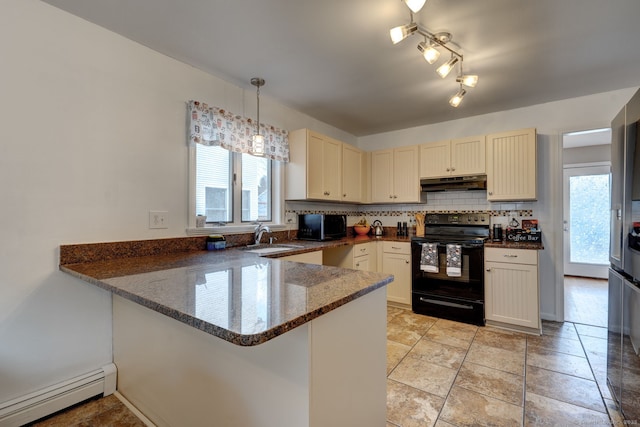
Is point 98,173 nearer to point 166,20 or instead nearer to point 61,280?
point 61,280

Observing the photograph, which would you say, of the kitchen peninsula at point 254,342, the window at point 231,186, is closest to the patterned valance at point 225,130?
the window at point 231,186

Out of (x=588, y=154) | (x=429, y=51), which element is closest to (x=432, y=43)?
(x=429, y=51)

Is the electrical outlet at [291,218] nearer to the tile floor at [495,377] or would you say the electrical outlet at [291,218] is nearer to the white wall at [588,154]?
the tile floor at [495,377]

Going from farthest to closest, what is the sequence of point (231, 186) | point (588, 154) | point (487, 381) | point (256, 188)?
point (588, 154) → point (256, 188) → point (231, 186) → point (487, 381)

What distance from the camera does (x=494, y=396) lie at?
1815 millimetres

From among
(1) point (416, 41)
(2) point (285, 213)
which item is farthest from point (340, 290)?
(2) point (285, 213)

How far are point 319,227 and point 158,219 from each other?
1.52m

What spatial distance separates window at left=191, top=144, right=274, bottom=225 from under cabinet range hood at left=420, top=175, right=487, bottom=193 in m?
1.89

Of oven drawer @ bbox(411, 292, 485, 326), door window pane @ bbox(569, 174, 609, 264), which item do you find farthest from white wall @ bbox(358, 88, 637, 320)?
door window pane @ bbox(569, 174, 609, 264)

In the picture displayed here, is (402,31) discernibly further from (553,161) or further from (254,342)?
(553,161)

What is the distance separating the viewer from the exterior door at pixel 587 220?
4906 mm

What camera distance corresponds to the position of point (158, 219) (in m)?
2.14

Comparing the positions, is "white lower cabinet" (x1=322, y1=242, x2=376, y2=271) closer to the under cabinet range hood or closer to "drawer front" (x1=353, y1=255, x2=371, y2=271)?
"drawer front" (x1=353, y1=255, x2=371, y2=271)

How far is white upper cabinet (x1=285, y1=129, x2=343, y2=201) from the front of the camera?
3.12 meters
